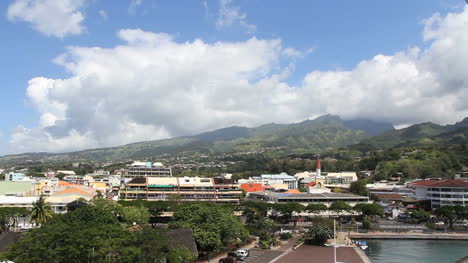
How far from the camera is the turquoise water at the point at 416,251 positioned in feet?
153

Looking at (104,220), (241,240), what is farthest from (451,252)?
(104,220)

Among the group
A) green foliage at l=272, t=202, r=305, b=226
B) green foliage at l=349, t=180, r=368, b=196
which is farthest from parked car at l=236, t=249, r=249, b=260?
green foliage at l=349, t=180, r=368, b=196

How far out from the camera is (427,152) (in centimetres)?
17388

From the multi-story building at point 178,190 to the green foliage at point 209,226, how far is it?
34.9 metres

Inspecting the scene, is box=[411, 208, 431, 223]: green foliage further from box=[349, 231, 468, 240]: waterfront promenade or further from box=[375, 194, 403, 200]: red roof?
box=[375, 194, 403, 200]: red roof

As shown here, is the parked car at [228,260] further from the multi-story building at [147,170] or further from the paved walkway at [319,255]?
the multi-story building at [147,170]

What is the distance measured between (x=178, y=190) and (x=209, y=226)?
44.1 meters

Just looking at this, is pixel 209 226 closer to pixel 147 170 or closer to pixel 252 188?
pixel 252 188

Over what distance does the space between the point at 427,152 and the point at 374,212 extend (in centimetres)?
11877

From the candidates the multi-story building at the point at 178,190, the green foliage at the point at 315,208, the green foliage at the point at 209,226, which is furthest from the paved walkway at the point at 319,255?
the multi-story building at the point at 178,190

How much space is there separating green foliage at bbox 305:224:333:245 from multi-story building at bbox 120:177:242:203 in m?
35.6

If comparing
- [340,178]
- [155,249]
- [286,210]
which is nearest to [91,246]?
[155,249]

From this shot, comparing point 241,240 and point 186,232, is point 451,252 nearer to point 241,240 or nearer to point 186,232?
point 241,240

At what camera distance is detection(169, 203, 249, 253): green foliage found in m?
40.1
